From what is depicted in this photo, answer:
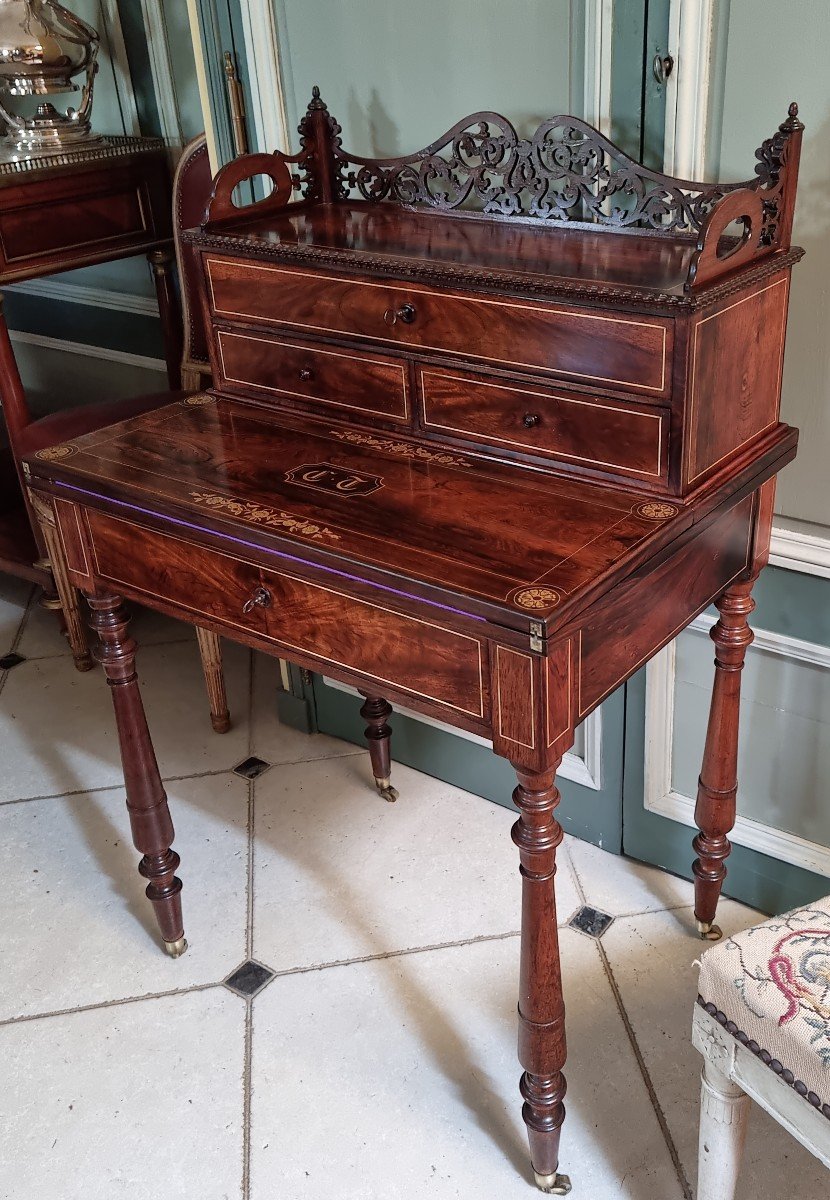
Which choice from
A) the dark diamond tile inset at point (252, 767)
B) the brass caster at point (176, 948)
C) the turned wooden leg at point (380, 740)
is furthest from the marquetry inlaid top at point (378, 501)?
the dark diamond tile inset at point (252, 767)

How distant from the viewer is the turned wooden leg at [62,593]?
3021 millimetres

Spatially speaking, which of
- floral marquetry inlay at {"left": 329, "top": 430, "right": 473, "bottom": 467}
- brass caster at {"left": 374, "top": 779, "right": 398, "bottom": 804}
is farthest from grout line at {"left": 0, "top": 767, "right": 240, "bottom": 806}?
floral marquetry inlay at {"left": 329, "top": 430, "right": 473, "bottom": 467}

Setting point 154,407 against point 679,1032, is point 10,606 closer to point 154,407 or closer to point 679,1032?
point 154,407

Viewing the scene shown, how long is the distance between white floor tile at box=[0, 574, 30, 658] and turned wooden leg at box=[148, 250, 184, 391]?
958 mm

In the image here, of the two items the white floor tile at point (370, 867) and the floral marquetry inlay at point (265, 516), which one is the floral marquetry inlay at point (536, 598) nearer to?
the floral marquetry inlay at point (265, 516)

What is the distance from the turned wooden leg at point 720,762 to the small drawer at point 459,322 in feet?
1.55

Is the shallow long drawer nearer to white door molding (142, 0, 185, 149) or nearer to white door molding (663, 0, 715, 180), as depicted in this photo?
white door molding (663, 0, 715, 180)

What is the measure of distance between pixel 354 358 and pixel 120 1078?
131 centimetres

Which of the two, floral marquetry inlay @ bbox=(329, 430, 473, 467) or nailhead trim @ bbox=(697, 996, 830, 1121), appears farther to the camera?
floral marquetry inlay @ bbox=(329, 430, 473, 467)

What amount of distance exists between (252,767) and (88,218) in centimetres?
146

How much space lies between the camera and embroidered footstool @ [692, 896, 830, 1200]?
132cm

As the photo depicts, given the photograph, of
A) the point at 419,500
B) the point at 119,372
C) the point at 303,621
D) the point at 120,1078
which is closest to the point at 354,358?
the point at 419,500

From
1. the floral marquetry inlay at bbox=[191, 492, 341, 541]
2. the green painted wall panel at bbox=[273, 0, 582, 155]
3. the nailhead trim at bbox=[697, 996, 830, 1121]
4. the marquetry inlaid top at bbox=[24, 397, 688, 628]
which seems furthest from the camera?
the green painted wall panel at bbox=[273, 0, 582, 155]

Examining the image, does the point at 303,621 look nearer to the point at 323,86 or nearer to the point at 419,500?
the point at 419,500
